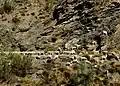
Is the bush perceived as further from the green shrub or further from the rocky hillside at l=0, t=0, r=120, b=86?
the green shrub

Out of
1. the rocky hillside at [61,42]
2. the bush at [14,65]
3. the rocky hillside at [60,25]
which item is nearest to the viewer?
the rocky hillside at [61,42]

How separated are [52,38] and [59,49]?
1.19 m

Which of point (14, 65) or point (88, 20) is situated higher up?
point (88, 20)

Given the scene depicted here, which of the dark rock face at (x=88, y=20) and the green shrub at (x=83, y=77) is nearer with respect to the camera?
the green shrub at (x=83, y=77)

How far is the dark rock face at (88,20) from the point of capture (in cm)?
897

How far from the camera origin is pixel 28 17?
12297 millimetres

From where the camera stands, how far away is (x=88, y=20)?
984 centimetres

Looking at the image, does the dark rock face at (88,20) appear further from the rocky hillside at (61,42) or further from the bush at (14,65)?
the bush at (14,65)

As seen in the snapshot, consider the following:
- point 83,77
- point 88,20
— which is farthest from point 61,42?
point 83,77

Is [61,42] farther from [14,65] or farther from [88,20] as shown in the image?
[14,65]

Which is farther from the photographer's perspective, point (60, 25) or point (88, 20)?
Result: point (60, 25)

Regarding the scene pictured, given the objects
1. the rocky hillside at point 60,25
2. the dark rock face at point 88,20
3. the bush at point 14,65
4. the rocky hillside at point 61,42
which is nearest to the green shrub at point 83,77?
the rocky hillside at point 61,42

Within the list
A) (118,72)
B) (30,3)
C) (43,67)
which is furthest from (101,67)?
(30,3)

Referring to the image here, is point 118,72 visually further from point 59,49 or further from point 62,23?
point 62,23
